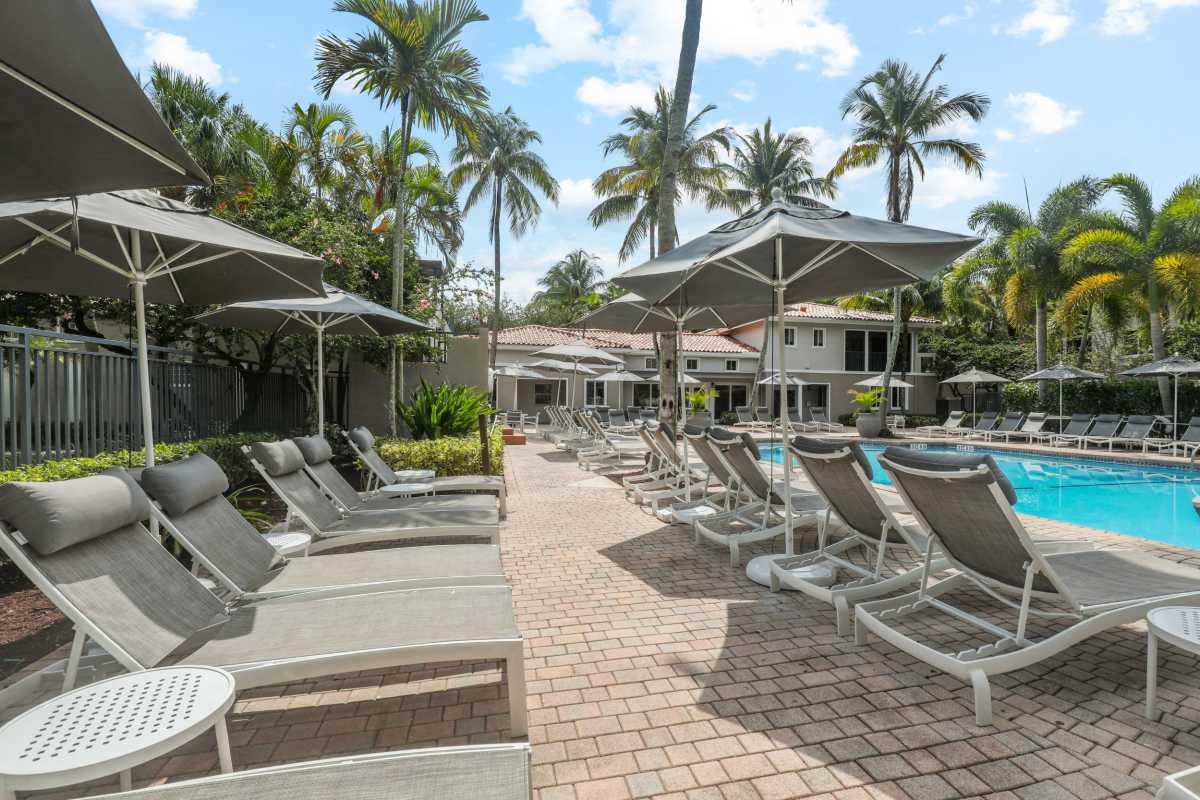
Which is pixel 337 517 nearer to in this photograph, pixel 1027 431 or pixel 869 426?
pixel 869 426

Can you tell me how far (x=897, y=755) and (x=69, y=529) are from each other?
3.26m

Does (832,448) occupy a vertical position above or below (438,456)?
above

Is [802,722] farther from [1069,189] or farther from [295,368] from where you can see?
[1069,189]

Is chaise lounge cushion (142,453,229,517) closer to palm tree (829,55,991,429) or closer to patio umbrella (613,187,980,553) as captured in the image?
patio umbrella (613,187,980,553)

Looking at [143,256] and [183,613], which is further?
[143,256]

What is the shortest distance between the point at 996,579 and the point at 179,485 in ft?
13.9

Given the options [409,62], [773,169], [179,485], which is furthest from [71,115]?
[773,169]

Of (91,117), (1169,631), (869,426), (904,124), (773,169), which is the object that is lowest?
(869,426)

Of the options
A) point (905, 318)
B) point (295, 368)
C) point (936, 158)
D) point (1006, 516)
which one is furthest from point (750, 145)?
point (1006, 516)

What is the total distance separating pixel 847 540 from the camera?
465cm

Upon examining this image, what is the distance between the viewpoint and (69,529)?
232 centimetres

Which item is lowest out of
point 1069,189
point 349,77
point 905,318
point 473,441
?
point 473,441

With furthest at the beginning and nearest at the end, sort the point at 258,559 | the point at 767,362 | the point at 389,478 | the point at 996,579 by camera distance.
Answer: the point at 767,362 → the point at 389,478 → the point at 258,559 → the point at 996,579

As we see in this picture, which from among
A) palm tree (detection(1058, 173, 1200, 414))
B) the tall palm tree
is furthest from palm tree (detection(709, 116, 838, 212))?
palm tree (detection(1058, 173, 1200, 414))
